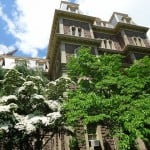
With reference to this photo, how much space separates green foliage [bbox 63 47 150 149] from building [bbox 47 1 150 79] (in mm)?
6432

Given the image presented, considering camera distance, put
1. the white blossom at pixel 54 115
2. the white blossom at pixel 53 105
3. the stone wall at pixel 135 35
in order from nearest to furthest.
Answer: the white blossom at pixel 54 115
the white blossom at pixel 53 105
the stone wall at pixel 135 35

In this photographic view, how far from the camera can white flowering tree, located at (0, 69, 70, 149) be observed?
41.2ft

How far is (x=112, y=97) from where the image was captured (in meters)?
13.5

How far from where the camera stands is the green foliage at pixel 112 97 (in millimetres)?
12258

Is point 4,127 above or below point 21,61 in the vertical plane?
below

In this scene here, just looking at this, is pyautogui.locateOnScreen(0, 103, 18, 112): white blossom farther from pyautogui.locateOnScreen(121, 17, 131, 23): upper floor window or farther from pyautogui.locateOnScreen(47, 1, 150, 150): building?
pyautogui.locateOnScreen(121, 17, 131, 23): upper floor window

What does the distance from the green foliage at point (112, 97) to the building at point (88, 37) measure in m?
6.43

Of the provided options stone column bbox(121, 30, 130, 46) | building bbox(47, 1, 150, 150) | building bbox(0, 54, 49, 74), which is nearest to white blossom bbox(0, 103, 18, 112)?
building bbox(47, 1, 150, 150)

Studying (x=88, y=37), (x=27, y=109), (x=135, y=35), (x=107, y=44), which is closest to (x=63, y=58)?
(x=88, y=37)

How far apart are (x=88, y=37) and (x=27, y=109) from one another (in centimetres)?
1384

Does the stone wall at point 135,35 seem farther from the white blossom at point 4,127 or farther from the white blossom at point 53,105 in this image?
the white blossom at point 4,127

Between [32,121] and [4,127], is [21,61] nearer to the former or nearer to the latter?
[32,121]

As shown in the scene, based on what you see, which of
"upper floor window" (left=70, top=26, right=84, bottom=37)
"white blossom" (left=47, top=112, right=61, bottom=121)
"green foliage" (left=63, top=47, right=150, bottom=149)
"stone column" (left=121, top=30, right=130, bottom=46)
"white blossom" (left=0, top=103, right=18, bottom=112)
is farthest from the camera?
"stone column" (left=121, top=30, right=130, bottom=46)

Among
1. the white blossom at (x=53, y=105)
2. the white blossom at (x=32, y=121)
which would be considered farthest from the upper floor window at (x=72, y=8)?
the white blossom at (x=32, y=121)
